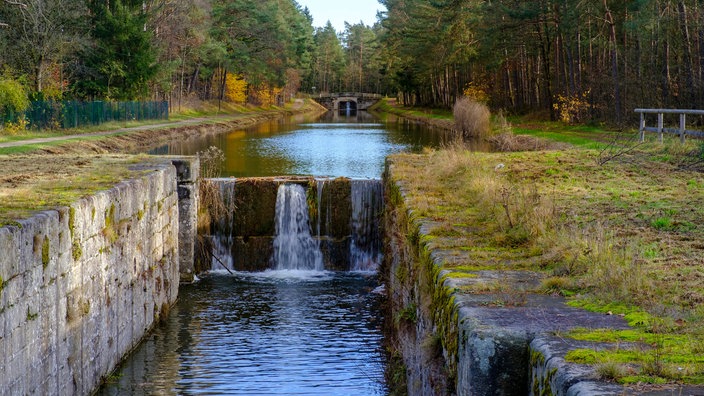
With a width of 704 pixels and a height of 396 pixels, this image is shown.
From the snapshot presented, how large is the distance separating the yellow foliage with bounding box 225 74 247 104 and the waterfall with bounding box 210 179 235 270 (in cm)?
6863

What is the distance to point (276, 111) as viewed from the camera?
9369cm

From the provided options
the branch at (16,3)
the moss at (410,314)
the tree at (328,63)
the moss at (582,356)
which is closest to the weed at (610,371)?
the moss at (582,356)

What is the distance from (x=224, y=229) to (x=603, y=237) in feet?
40.3

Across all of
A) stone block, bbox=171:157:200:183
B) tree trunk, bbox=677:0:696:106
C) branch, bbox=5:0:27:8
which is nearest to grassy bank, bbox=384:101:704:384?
stone block, bbox=171:157:200:183

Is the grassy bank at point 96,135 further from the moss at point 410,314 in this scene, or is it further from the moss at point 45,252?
the moss at point 410,314

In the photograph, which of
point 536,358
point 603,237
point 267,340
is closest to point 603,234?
point 603,237

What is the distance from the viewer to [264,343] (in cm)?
1284

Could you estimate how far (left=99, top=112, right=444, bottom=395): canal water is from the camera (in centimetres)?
1102

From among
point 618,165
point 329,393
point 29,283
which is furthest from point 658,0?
point 29,283

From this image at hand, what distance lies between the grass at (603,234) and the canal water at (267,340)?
95.3 inches

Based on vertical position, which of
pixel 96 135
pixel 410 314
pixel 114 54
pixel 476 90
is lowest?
pixel 410 314

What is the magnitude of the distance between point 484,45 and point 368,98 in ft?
265

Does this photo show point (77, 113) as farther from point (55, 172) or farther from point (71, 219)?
point (71, 219)

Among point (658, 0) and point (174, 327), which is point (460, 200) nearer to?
point (174, 327)
